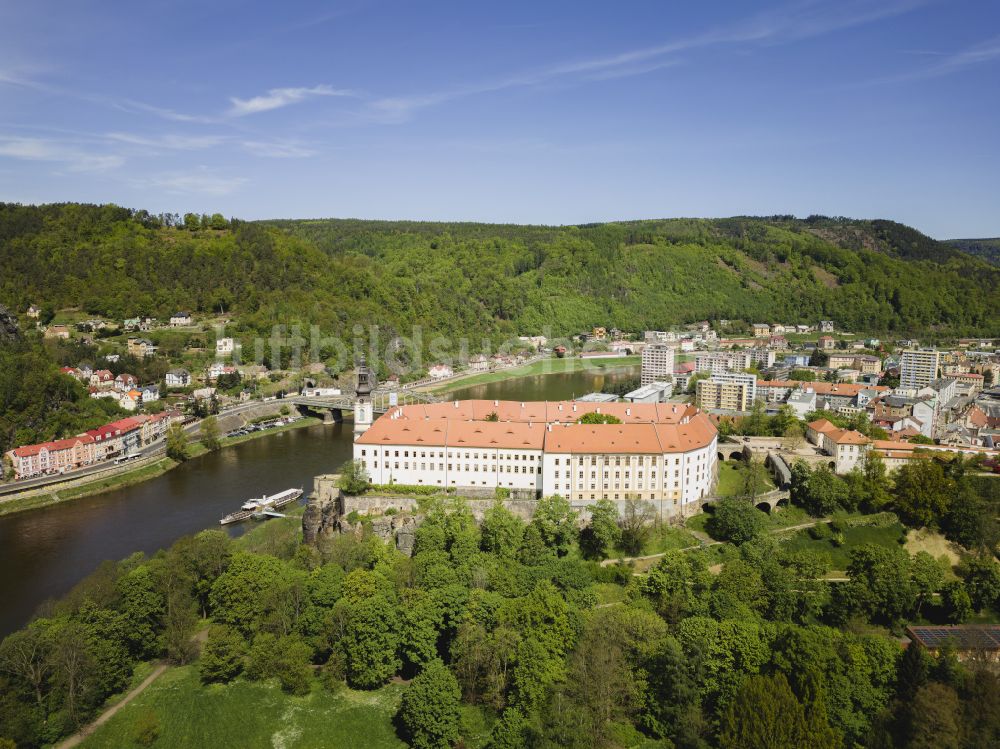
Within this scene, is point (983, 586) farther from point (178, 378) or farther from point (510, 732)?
point (178, 378)

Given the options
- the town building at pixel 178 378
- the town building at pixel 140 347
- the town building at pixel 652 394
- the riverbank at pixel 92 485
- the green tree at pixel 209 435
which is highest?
the town building at pixel 140 347

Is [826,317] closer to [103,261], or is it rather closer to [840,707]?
[103,261]

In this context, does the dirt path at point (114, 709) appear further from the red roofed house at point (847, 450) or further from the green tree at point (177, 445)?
the red roofed house at point (847, 450)

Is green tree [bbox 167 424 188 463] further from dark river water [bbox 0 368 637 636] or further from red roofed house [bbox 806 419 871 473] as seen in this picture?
red roofed house [bbox 806 419 871 473]

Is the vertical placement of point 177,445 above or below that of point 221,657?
above

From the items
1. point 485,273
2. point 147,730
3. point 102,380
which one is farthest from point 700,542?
point 485,273

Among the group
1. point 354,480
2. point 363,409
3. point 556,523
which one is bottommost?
point 556,523

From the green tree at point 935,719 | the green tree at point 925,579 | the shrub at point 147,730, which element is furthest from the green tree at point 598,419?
the shrub at point 147,730
